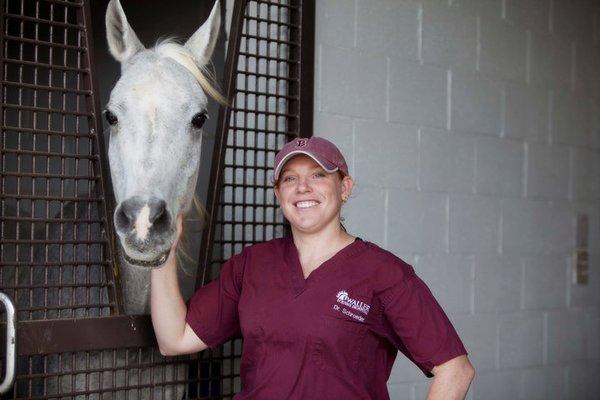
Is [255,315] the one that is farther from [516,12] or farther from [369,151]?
[516,12]

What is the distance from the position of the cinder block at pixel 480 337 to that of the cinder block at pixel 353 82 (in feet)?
2.94

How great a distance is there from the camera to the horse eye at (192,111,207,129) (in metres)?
2.27

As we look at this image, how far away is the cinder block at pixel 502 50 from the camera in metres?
3.35

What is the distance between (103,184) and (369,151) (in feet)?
3.45

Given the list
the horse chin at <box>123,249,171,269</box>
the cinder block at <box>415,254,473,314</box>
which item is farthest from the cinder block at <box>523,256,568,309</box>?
the horse chin at <box>123,249,171,269</box>

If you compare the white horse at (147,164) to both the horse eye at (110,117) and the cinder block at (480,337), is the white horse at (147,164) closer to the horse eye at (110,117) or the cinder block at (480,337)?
the horse eye at (110,117)

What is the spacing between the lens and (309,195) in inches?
81.0

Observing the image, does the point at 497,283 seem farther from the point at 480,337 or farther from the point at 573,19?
the point at 573,19

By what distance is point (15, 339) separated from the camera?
201 centimetres

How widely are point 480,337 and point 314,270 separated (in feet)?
4.93

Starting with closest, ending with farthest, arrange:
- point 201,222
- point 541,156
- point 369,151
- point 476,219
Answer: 1. point 201,222
2. point 369,151
3. point 476,219
4. point 541,156

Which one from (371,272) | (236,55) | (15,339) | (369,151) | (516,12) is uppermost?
(516,12)

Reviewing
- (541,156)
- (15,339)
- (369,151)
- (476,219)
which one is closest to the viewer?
(15,339)

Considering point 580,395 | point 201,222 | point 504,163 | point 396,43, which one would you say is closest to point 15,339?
point 201,222
